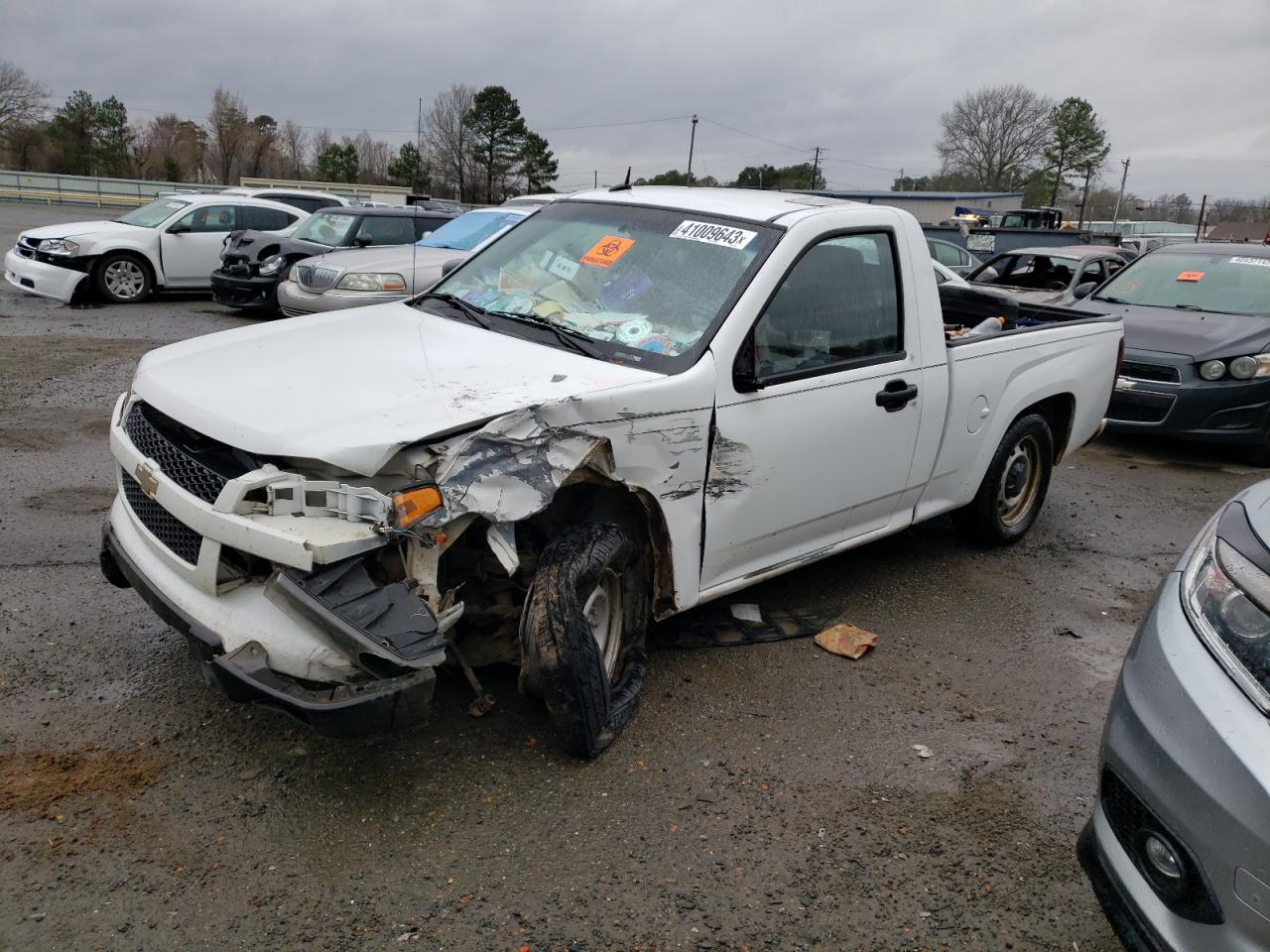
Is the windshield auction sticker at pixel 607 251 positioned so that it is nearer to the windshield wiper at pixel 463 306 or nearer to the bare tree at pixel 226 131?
the windshield wiper at pixel 463 306

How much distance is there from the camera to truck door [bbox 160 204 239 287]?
1339cm

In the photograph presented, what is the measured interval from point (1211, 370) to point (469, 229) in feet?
26.4

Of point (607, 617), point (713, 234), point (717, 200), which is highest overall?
point (717, 200)

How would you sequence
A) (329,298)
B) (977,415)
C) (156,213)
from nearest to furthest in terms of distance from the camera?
(977,415) < (329,298) < (156,213)

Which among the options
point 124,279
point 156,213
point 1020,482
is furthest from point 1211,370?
point 156,213

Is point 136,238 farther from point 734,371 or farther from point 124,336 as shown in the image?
point 734,371

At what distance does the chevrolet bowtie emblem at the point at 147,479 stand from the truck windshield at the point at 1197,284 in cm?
841

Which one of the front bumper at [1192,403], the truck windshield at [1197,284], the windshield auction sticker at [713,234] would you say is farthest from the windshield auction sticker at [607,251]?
the truck windshield at [1197,284]

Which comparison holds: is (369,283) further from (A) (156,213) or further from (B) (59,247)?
(A) (156,213)

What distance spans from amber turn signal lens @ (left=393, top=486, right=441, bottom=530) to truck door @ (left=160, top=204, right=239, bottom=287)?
1261 centimetres

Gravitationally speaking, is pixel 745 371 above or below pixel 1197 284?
below

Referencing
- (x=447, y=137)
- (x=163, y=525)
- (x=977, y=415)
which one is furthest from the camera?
(x=447, y=137)

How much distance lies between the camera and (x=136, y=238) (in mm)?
13070

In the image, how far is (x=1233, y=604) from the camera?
2.06 m
